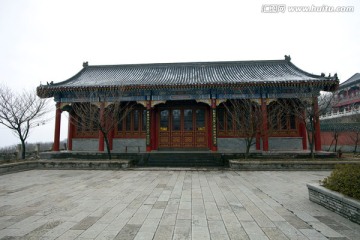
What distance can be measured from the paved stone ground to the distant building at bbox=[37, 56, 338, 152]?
621 cm

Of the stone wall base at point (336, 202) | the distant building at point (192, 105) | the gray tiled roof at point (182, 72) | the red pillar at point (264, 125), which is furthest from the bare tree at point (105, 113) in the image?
the stone wall base at point (336, 202)

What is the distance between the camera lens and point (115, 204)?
451cm

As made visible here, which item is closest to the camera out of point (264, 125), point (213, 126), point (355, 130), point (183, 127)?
point (264, 125)

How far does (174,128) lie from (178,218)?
984 centimetres

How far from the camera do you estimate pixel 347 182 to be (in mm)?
3895

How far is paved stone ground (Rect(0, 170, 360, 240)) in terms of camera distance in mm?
3062

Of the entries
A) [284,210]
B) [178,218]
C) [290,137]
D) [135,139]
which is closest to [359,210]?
[284,210]

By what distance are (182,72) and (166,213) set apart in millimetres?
12960

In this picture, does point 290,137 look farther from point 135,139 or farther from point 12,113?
point 12,113

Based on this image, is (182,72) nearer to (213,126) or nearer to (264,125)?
(213,126)

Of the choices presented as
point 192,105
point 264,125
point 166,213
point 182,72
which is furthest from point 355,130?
point 166,213

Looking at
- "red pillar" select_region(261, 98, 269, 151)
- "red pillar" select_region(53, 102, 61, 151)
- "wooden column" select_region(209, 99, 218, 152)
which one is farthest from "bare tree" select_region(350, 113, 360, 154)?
"red pillar" select_region(53, 102, 61, 151)

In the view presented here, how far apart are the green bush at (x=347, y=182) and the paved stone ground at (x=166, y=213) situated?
0.53 meters

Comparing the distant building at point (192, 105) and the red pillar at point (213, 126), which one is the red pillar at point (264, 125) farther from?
the red pillar at point (213, 126)
